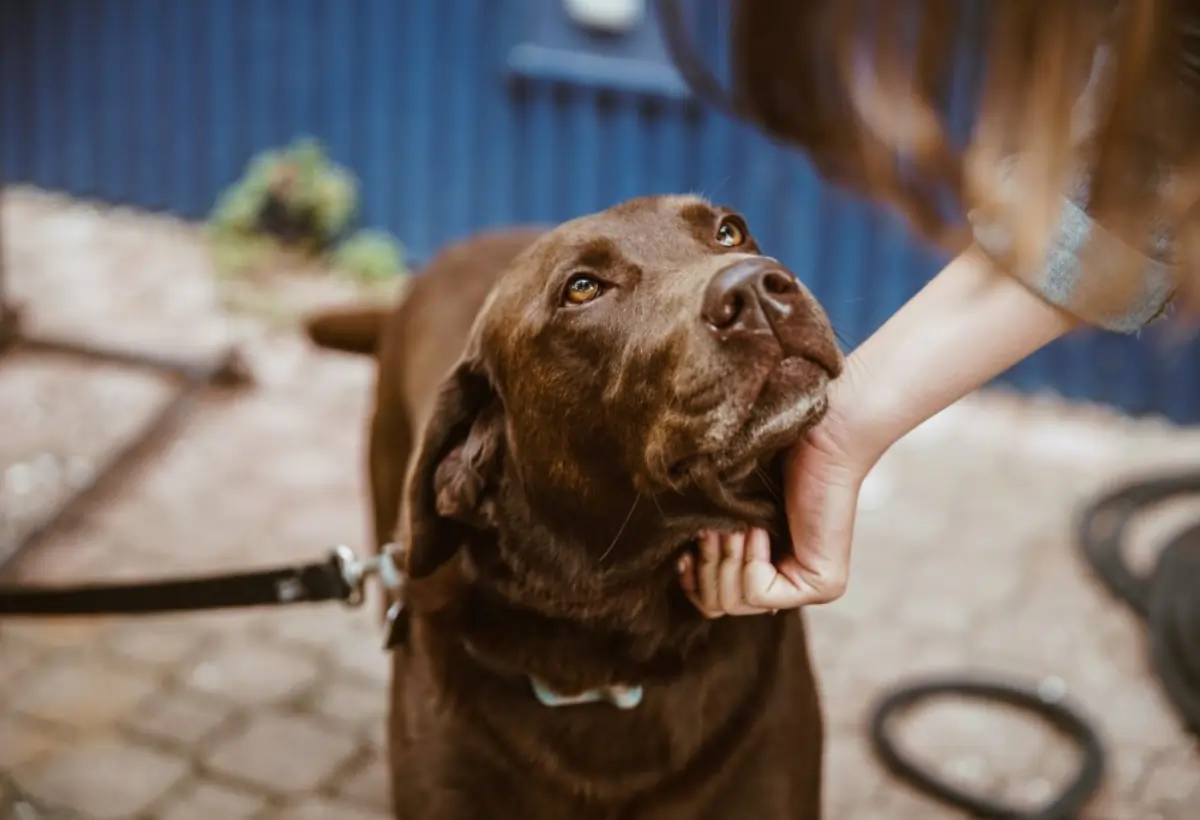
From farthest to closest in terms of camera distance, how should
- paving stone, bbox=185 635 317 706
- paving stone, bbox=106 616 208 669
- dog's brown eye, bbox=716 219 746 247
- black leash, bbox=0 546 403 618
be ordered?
paving stone, bbox=106 616 208 669, paving stone, bbox=185 635 317 706, black leash, bbox=0 546 403 618, dog's brown eye, bbox=716 219 746 247

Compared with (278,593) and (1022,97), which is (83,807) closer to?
(278,593)

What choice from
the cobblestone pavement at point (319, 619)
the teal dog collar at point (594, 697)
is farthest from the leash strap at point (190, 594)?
the cobblestone pavement at point (319, 619)

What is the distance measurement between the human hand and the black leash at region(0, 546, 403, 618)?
0.62 m

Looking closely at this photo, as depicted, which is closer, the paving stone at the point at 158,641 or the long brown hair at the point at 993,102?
the long brown hair at the point at 993,102

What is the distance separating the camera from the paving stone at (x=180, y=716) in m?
3.40

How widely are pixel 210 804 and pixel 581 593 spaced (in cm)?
148

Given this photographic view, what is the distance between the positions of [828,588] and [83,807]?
6.60 ft

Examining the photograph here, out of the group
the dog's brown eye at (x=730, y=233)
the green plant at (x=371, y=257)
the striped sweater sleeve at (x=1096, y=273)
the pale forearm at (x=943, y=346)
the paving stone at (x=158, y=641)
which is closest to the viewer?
the striped sweater sleeve at (x=1096, y=273)

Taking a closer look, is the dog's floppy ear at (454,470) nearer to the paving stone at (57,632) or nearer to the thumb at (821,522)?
the thumb at (821,522)

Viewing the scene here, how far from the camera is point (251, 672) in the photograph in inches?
143

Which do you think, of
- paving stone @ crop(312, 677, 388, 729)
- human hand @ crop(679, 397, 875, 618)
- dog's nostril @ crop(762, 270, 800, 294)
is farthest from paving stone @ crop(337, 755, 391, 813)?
dog's nostril @ crop(762, 270, 800, 294)

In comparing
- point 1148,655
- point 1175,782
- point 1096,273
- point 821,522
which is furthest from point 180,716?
point 1096,273

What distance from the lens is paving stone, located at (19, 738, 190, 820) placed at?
317cm

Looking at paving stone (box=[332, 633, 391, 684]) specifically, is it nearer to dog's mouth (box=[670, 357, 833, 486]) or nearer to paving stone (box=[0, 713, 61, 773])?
paving stone (box=[0, 713, 61, 773])
